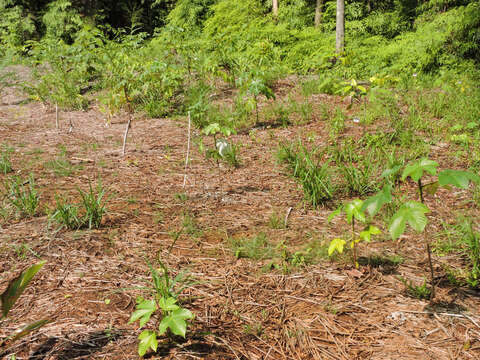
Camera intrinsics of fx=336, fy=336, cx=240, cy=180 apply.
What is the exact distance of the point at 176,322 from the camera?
118 cm

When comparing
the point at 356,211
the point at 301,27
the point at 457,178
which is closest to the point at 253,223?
the point at 356,211

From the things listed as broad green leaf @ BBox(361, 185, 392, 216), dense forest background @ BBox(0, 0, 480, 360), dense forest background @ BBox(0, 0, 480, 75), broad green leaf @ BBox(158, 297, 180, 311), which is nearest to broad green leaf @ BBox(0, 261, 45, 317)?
dense forest background @ BBox(0, 0, 480, 360)

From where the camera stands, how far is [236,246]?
196 centimetres

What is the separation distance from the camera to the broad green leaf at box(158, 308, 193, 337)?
1149 millimetres

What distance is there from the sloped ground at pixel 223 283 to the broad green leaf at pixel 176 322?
0.48 feet

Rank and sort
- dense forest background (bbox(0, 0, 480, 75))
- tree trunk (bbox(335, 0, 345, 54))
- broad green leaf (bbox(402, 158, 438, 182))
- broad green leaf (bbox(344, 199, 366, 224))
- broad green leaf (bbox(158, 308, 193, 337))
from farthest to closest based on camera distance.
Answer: dense forest background (bbox(0, 0, 480, 75)) < tree trunk (bbox(335, 0, 345, 54)) < broad green leaf (bbox(344, 199, 366, 224)) < broad green leaf (bbox(402, 158, 438, 182)) < broad green leaf (bbox(158, 308, 193, 337))

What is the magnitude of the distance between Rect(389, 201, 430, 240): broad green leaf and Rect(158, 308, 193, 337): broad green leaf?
2.67 feet

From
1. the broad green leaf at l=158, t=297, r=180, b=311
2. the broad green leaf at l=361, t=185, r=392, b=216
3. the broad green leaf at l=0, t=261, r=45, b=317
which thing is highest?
the broad green leaf at l=361, t=185, r=392, b=216

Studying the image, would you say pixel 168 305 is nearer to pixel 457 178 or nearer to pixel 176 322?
pixel 176 322

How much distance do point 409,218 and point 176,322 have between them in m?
0.93

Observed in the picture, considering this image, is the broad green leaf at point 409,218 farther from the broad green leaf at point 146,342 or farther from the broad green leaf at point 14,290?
the broad green leaf at point 14,290

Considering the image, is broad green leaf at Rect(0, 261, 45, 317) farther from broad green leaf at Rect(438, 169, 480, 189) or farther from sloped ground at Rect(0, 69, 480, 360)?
broad green leaf at Rect(438, 169, 480, 189)

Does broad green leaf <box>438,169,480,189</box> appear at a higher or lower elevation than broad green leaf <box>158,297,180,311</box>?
higher

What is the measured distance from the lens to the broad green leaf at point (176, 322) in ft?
3.77
